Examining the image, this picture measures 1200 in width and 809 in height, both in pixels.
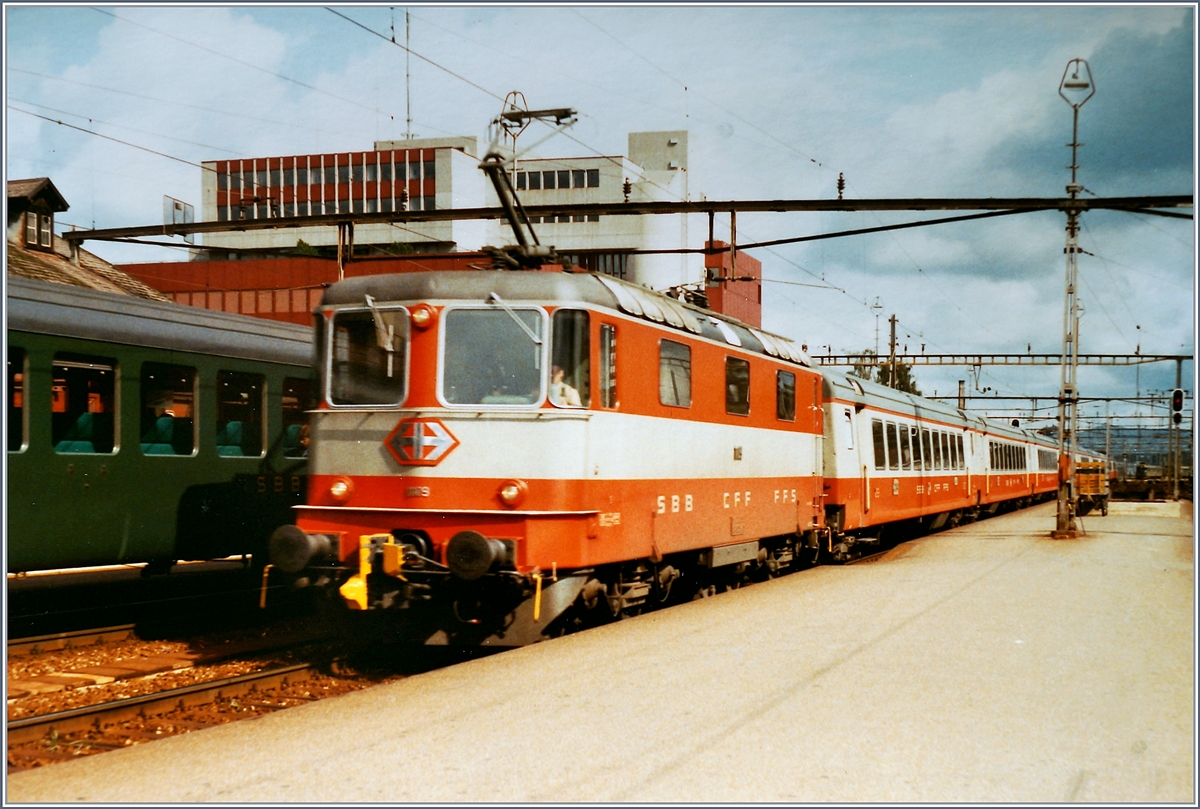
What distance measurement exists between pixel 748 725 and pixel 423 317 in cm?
442

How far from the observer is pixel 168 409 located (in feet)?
38.8

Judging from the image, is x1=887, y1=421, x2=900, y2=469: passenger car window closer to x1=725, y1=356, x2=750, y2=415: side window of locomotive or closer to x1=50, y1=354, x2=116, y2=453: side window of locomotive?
x1=725, y1=356, x2=750, y2=415: side window of locomotive

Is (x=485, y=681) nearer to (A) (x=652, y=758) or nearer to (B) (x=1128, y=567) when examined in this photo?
(A) (x=652, y=758)

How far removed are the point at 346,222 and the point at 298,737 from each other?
41.8ft

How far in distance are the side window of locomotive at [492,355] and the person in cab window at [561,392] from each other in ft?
0.33

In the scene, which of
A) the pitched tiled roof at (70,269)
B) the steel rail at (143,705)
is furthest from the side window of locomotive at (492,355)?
the pitched tiled roof at (70,269)

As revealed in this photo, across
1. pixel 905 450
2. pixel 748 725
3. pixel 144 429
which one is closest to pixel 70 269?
pixel 144 429

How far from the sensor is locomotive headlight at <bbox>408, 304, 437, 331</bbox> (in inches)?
367

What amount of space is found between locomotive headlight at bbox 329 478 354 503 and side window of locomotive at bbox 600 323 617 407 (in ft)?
7.41

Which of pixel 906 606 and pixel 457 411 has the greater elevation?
pixel 457 411

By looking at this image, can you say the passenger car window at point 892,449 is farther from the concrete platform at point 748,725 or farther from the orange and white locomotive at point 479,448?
the orange and white locomotive at point 479,448

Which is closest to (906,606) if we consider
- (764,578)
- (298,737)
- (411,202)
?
(764,578)

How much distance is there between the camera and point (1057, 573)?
49.8 feet

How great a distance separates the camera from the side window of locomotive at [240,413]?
12477 mm
